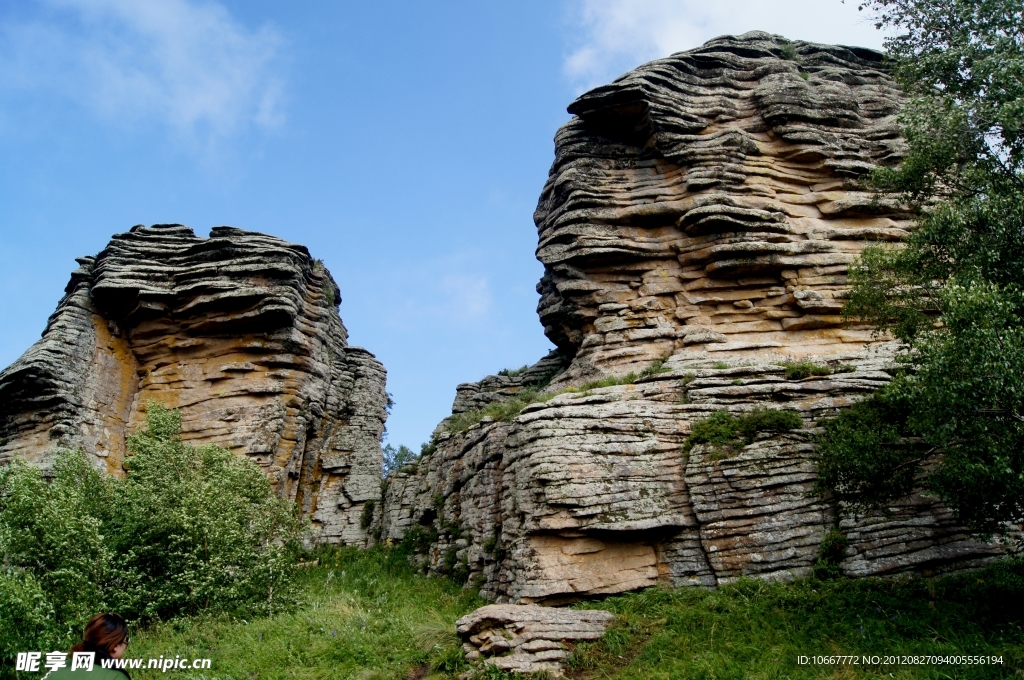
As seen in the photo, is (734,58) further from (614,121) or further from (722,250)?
(722,250)

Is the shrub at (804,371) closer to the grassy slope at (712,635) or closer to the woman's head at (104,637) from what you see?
the grassy slope at (712,635)

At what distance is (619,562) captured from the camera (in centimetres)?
1761

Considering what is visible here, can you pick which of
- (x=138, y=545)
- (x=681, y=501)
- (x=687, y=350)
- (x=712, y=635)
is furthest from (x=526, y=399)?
(x=138, y=545)

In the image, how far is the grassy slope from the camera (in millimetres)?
13461

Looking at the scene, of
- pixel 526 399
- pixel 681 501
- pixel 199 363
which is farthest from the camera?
pixel 199 363

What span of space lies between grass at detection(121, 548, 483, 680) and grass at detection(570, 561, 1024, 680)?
144 inches

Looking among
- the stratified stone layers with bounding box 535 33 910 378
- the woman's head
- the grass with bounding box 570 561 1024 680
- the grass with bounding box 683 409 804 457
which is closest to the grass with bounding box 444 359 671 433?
the stratified stone layers with bounding box 535 33 910 378

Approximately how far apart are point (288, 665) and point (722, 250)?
16140 millimetres

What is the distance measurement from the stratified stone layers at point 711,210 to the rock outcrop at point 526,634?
8771 millimetres

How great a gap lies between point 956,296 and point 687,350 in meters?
9.06

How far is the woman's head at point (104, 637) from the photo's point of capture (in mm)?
6863

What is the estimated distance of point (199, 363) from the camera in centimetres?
3044

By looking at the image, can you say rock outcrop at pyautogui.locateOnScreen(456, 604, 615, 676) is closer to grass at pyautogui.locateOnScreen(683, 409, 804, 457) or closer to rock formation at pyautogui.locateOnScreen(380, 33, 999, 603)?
rock formation at pyautogui.locateOnScreen(380, 33, 999, 603)

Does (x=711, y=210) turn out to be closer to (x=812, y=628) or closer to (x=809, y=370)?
(x=809, y=370)
